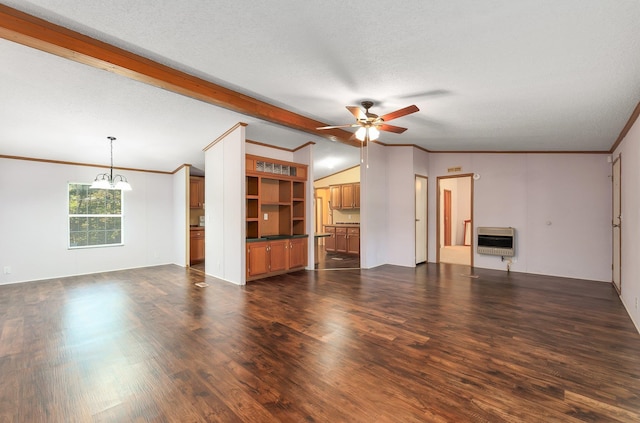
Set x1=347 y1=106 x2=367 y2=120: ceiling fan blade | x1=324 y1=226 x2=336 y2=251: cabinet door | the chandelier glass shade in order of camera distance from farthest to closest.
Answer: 1. x1=324 y1=226 x2=336 y2=251: cabinet door
2. the chandelier glass shade
3. x1=347 y1=106 x2=367 y2=120: ceiling fan blade

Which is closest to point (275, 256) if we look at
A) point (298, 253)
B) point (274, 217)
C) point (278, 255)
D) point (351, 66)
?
point (278, 255)

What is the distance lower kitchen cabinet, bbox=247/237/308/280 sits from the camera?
207 inches

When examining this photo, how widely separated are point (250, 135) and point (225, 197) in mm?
1293

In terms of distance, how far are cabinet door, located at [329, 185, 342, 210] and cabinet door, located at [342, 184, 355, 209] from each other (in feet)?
0.47

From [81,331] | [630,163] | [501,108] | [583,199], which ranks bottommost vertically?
[81,331]

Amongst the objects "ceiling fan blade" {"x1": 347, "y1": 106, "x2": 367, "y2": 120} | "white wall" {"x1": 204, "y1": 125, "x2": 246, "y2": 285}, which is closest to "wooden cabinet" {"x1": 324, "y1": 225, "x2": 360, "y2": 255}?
"white wall" {"x1": 204, "y1": 125, "x2": 246, "y2": 285}

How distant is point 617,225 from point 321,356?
515 cm

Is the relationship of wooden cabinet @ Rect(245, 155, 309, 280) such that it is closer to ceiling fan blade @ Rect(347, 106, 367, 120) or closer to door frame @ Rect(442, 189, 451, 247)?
ceiling fan blade @ Rect(347, 106, 367, 120)

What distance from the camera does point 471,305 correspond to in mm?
3814

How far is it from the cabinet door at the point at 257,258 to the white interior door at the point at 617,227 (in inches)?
223

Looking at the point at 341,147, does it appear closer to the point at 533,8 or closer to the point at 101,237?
the point at 533,8

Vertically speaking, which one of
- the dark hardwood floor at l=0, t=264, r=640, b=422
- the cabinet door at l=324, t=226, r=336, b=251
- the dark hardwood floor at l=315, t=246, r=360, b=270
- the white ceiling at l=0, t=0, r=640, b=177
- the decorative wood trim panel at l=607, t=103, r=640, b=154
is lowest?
the dark hardwood floor at l=315, t=246, r=360, b=270

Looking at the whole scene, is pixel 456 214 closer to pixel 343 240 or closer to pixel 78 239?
pixel 343 240

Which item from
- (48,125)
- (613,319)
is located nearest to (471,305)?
(613,319)
